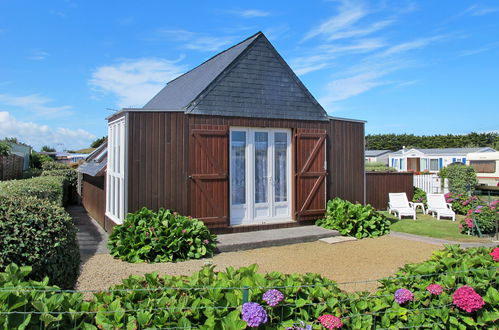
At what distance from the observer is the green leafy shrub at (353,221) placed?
28.4ft

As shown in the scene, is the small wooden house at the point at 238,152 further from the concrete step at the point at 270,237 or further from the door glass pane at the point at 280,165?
the concrete step at the point at 270,237

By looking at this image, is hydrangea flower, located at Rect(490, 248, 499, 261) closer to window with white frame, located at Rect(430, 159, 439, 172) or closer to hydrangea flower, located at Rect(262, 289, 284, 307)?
hydrangea flower, located at Rect(262, 289, 284, 307)

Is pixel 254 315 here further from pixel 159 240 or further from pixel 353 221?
pixel 353 221

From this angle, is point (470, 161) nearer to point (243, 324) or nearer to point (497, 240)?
point (497, 240)

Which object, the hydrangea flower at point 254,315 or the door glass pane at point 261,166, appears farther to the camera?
the door glass pane at point 261,166

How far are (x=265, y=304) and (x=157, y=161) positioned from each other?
547 cm

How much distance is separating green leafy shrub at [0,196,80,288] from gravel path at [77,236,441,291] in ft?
3.77

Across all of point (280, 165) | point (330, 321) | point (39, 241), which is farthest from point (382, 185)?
point (39, 241)

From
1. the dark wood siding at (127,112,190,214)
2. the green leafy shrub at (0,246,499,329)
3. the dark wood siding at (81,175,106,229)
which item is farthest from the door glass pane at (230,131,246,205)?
the green leafy shrub at (0,246,499,329)

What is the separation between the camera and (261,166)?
875 cm

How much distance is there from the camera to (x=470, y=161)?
86.0 ft

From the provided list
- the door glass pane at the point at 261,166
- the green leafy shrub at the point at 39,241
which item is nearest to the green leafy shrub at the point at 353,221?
the door glass pane at the point at 261,166

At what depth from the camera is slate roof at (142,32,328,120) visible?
8188 millimetres

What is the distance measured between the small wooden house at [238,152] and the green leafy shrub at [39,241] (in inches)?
129
